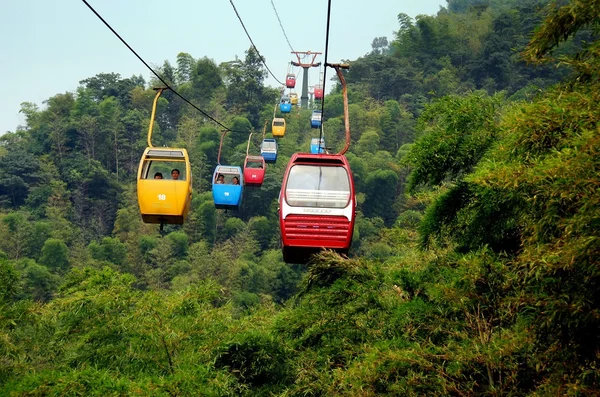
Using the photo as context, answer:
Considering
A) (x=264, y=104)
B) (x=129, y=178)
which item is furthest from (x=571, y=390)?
(x=264, y=104)

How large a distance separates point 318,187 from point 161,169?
2938 millimetres

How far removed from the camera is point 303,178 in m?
9.63

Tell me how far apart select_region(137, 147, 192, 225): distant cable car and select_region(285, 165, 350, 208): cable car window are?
2.11 meters

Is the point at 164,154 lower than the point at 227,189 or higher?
higher

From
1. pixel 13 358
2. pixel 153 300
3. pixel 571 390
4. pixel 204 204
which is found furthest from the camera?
pixel 204 204

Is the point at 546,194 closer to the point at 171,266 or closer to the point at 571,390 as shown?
the point at 571,390

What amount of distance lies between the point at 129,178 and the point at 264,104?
15235mm

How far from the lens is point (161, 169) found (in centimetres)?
1127

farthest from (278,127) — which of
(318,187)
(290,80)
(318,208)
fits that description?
(318,208)

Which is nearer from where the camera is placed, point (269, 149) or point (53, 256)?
point (269, 149)

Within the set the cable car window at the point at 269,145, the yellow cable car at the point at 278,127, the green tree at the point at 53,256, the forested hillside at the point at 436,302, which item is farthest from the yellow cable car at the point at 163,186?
the green tree at the point at 53,256

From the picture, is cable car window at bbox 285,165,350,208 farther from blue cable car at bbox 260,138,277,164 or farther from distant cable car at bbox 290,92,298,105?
distant cable car at bbox 290,92,298,105

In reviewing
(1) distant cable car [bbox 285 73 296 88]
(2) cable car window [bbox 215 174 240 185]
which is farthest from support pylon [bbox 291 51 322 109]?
(2) cable car window [bbox 215 174 240 185]

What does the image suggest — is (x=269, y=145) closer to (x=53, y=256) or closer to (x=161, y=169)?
(x=161, y=169)
